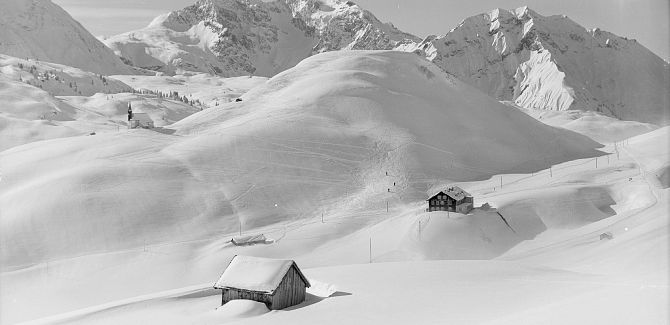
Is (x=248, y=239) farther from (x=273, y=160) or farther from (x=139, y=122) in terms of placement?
(x=139, y=122)

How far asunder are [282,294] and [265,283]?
1258 millimetres

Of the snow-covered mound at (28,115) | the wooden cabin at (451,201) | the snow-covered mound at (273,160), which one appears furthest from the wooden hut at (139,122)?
the wooden cabin at (451,201)

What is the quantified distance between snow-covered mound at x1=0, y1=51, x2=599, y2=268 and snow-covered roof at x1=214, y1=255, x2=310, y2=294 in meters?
35.0

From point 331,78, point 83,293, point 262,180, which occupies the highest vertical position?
point 331,78

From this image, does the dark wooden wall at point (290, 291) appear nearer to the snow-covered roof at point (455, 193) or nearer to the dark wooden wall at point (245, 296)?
the dark wooden wall at point (245, 296)

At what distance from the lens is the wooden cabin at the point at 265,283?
35156 millimetres

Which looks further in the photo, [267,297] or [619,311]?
[267,297]

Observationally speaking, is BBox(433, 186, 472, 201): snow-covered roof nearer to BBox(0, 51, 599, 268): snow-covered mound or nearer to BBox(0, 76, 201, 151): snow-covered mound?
BBox(0, 51, 599, 268): snow-covered mound

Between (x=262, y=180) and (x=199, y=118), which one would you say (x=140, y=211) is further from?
(x=199, y=118)

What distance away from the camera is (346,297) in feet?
114

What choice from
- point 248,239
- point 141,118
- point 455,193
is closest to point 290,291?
point 248,239

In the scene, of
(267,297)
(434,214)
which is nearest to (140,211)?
(434,214)

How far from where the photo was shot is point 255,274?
120 ft

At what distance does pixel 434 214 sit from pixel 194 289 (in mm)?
36424
